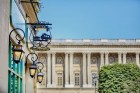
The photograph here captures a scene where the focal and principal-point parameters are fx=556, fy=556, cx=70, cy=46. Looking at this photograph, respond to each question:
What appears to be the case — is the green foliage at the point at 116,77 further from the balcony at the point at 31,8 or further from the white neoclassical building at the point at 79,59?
the balcony at the point at 31,8

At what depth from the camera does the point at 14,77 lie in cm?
1429

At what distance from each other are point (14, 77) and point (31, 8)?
4.45 meters

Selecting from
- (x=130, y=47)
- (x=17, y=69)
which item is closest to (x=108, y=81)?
(x=130, y=47)

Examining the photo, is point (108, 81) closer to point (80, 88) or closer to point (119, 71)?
point (119, 71)

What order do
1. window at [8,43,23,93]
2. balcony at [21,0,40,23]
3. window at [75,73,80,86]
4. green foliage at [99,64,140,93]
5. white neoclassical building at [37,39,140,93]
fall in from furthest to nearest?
window at [75,73,80,86], white neoclassical building at [37,39,140,93], green foliage at [99,64,140,93], balcony at [21,0,40,23], window at [8,43,23,93]

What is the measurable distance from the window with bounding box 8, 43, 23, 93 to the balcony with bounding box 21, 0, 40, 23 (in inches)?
→ 75.3

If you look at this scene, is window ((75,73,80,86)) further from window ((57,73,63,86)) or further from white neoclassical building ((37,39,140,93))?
window ((57,73,63,86))

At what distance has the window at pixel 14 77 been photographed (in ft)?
43.7

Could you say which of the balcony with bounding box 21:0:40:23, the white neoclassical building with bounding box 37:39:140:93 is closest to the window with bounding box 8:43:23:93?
the balcony with bounding box 21:0:40:23

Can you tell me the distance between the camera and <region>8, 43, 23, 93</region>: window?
13.3 m

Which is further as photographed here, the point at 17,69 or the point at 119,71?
the point at 119,71

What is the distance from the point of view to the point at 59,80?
92.4 meters

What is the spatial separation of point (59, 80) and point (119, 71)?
36823 millimetres

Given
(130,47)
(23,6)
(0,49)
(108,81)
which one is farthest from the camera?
(130,47)
